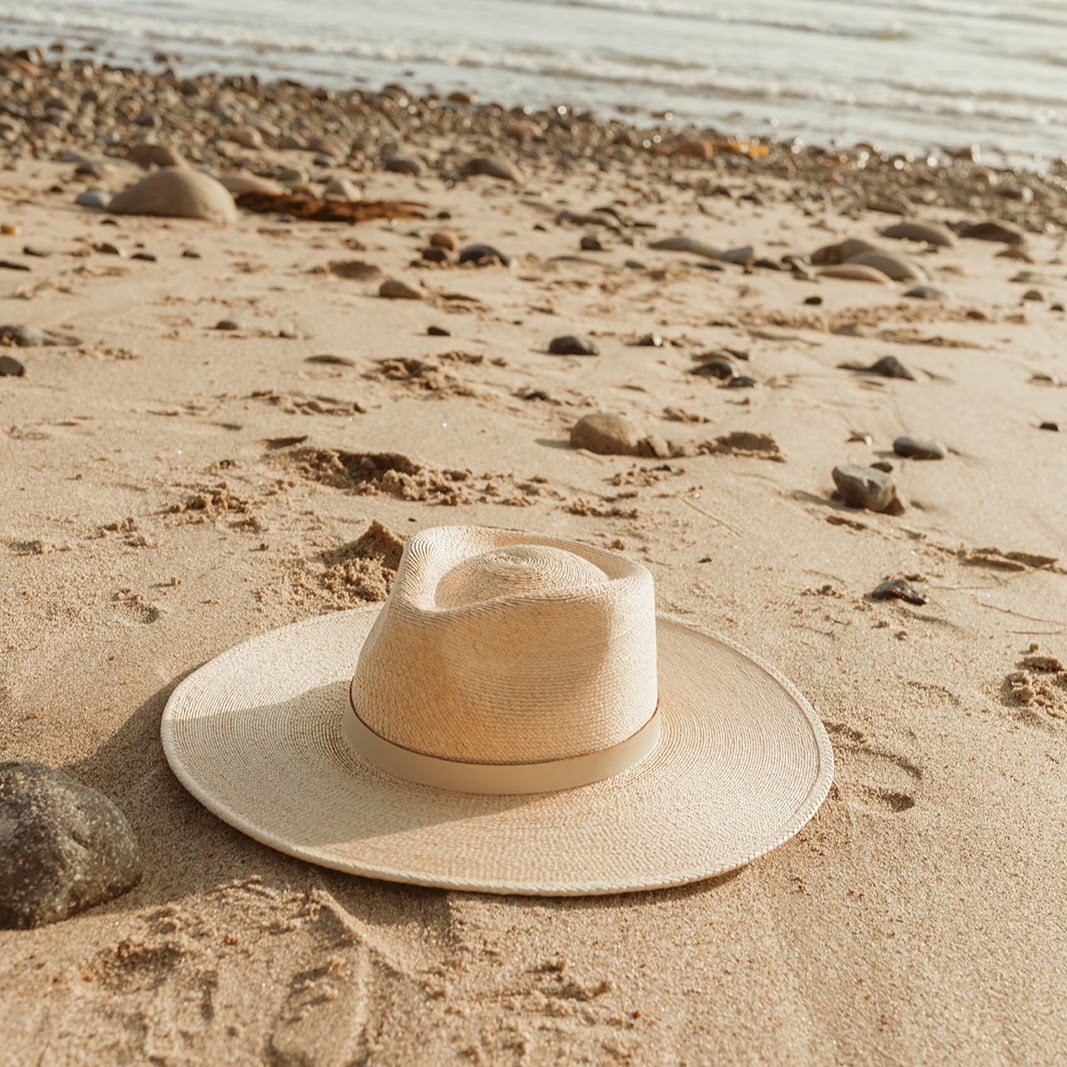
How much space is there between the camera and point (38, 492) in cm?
360

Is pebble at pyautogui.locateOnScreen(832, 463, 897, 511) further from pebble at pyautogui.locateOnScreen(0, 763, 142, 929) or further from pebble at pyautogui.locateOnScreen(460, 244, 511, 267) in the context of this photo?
pebble at pyautogui.locateOnScreen(460, 244, 511, 267)

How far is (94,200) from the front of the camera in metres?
8.16

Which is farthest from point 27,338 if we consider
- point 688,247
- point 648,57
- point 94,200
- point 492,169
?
point 648,57

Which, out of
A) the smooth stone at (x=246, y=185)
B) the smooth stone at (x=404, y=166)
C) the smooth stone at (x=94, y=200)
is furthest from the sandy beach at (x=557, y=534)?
the smooth stone at (x=404, y=166)

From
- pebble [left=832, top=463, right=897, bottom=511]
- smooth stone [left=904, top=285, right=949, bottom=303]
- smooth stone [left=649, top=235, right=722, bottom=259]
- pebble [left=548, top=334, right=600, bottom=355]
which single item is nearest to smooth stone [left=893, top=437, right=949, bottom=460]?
pebble [left=832, top=463, right=897, bottom=511]

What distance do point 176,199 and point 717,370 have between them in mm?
4233

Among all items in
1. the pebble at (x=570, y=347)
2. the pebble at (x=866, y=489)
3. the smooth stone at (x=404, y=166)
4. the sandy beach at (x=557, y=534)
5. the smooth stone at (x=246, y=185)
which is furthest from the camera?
the smooth stone at (x=404, y=166)

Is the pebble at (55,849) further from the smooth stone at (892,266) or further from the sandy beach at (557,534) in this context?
the smooth stone at (892,266)

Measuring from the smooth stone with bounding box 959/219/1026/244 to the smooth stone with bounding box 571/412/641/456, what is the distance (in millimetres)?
7582

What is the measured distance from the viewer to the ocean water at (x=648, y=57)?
1869 centimetres

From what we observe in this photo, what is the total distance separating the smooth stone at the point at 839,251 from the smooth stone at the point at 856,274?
19.1 inches

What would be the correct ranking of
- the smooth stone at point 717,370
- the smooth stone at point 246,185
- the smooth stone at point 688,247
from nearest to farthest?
the smooth stone at point 717,370, the smooth stone at point 688,247, the smooth stone at point 246,185

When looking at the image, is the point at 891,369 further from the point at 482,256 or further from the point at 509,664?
the point at 509,664

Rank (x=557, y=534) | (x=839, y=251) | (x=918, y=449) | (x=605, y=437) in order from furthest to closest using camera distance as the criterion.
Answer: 1. (x=839, y=251)
2. (x=918, y=449)
3. (x=605, y=437)
4. (x=557, y=534)
